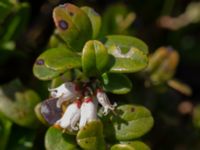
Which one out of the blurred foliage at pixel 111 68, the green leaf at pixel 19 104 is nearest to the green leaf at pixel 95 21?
the blurred foliage at pixel 111 68

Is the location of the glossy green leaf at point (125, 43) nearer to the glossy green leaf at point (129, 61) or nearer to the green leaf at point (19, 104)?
the glossy green leaf at point (129, 61)

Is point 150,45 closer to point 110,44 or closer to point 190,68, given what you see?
point 190,68

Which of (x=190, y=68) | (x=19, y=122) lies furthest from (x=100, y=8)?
(x=19, y=122)

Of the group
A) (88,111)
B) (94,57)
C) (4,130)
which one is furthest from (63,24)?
(4,130)

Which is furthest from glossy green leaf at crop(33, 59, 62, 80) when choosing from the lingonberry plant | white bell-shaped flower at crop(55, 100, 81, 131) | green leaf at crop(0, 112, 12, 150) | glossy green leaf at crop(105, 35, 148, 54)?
green leaf at crop(0, 112, 12, 150)

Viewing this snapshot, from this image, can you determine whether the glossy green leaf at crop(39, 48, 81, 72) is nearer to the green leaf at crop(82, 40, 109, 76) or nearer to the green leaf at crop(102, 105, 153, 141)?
the green leaf at crop(82, 40, 109, 76)

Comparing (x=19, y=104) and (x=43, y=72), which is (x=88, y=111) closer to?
(x=43, y=72)
